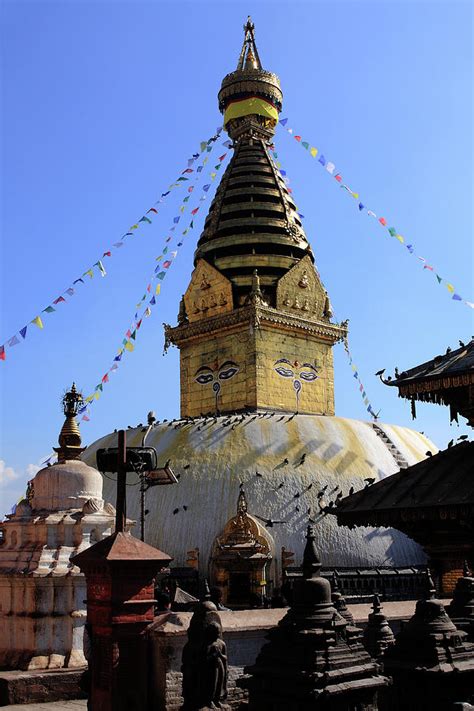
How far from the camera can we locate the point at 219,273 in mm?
29094

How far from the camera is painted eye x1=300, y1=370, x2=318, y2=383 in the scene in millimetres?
28281

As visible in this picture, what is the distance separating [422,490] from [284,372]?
17141 millimetres

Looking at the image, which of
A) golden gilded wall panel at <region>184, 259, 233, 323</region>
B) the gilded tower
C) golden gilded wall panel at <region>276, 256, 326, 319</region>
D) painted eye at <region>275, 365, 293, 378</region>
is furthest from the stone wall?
golden gilded wall panel at <region>184, 259, 233, 323</region>

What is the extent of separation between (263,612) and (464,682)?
280 cm

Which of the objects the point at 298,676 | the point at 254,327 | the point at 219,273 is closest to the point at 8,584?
the point at 298,676

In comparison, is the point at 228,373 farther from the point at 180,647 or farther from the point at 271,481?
the point at 180,647

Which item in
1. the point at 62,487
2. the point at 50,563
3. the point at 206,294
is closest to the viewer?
the point at 50,563

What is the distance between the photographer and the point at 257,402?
26.4m

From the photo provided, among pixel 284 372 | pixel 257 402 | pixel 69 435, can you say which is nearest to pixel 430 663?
pixel 69 435

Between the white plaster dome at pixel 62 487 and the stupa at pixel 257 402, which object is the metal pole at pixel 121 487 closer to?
the white plaster dome at pixel 62 487

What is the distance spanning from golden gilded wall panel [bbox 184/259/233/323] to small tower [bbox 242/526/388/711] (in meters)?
22.8

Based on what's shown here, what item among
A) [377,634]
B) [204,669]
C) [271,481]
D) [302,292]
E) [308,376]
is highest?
[302,292]

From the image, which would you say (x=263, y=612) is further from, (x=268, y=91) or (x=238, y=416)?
(x=268, y=91)

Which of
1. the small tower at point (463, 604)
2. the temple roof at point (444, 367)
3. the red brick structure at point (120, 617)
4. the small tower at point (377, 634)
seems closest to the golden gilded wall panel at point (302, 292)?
the temple roof at point (444, 367)
